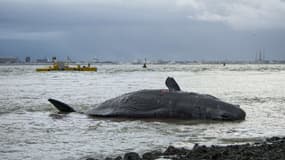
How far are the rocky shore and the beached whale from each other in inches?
225

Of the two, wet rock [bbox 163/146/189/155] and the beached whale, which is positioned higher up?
the beached whale

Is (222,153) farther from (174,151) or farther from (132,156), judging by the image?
(132,156)

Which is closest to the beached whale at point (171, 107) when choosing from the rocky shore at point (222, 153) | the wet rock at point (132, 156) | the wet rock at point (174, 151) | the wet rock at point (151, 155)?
the rocky shore at point (222, 153)

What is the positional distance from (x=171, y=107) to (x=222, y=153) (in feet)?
24.5

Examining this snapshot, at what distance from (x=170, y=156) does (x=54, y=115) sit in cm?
952

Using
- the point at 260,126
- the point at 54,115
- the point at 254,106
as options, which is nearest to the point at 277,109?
the point at 254,106

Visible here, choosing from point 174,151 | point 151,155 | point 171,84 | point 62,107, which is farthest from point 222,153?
point 62,107

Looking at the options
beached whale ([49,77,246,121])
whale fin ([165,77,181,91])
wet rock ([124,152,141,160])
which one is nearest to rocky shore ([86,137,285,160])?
wet rock ([124,152,141,160])

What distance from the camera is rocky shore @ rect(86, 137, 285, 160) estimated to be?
386 inches

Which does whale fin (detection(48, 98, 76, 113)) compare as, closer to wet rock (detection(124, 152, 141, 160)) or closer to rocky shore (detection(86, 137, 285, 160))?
rocky shore (detection(86, 137, 285, 160))

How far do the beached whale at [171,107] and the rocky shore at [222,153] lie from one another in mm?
5727

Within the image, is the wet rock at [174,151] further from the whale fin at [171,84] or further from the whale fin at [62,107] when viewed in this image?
the whale fin at [62,107]

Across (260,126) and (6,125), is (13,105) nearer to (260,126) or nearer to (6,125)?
(6,125)

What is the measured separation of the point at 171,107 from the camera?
57.5 ft
